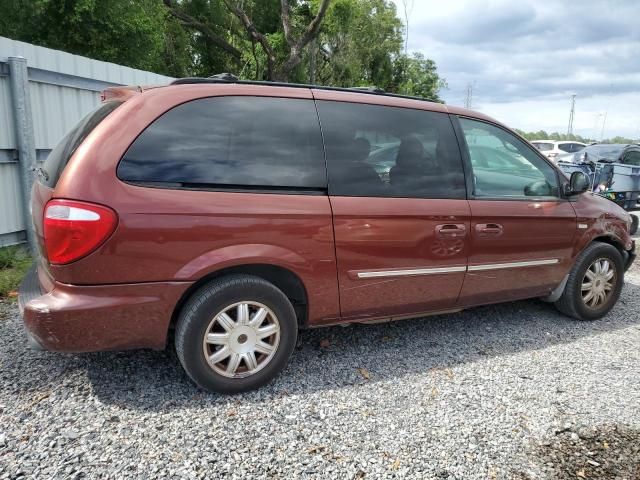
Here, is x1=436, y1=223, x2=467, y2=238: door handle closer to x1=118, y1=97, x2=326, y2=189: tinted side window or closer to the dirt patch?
x1=118, y1=97, x2=326, y2=189: tinted side window

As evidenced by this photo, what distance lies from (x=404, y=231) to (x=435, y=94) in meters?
38.6

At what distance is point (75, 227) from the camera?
7.85 feet

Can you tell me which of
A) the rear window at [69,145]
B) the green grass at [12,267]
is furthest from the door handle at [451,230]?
the green grass at [12,267]

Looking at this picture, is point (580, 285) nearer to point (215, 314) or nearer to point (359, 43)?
point (215, 314)

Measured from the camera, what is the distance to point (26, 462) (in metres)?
2.25

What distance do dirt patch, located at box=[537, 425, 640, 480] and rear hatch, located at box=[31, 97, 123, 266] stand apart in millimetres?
2851

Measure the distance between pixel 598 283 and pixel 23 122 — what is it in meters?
5.85

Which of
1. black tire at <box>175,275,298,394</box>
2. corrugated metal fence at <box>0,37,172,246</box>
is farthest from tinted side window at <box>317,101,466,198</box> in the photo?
corrugated metal fence at <box>0,37,172,246</box>

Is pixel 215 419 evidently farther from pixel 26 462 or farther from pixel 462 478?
pixel 462 478

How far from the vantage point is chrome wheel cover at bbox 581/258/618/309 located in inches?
171

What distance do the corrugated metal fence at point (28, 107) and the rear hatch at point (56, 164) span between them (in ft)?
7.84

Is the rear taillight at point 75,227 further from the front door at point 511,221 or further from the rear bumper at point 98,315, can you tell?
the front door at point 511,221

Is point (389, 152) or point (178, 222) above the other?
point (389, 152)

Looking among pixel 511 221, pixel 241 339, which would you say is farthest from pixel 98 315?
pixel 511 221
